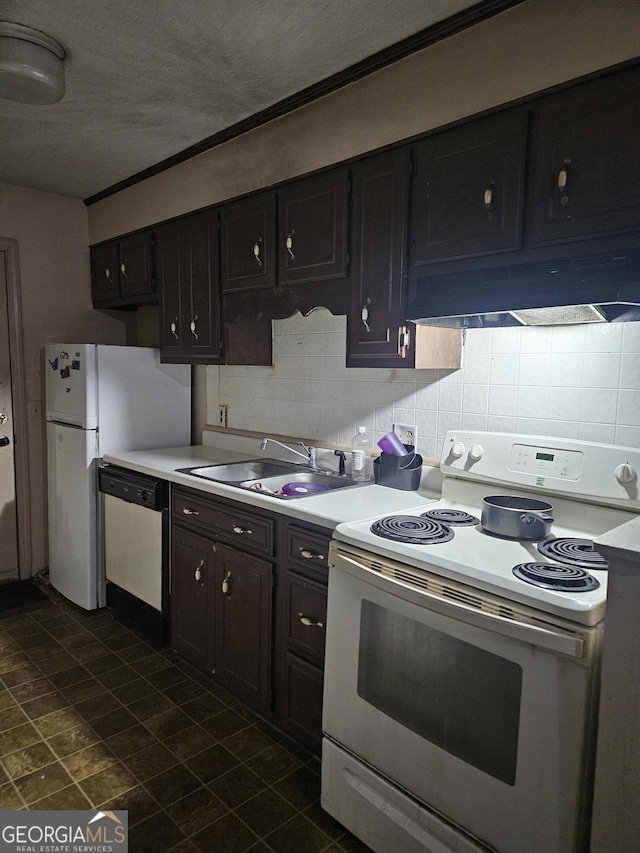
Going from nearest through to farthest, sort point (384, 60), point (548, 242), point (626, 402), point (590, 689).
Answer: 1. point (590, 689)
2. point (548, 242)
3. point (626, 402)
4. point (384, 60)

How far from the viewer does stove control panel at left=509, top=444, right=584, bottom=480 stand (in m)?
1.74

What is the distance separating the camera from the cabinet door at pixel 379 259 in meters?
1.97

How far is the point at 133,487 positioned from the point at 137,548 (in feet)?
1.04

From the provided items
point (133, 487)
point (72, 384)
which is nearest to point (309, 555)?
point (133, 487)

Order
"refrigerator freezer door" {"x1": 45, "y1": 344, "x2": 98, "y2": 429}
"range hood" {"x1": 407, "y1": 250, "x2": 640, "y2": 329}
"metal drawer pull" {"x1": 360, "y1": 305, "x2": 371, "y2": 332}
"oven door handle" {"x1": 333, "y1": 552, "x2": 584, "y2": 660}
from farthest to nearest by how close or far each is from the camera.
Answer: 1. "refrigerator freezer door" {"x1": 45, "y1": 344, "x2": 98, "y2": 429}
2. "metal drawer pull" {"x1": 360, "y1": 305, "x2": 371, "y2": 332}
3. "range hood" {"x1": 407, "y1": 250, "x2": 640, "y2": 329}
4. "oven door handle" {"x1": 333, "y1": 552, "x2": 584, "y2": 660}

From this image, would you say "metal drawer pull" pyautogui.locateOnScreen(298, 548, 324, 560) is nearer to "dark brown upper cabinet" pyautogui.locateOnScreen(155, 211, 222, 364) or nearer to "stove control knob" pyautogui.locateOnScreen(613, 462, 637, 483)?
"stove control knob" pyautogui.locateOnScreen(613, 462, 637, 483)

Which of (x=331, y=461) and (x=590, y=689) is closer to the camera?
(x=590, y=689)

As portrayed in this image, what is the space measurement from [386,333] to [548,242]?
644 mm

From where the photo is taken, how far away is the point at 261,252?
2.52 m

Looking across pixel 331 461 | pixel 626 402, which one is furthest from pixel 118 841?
pixel 626 402

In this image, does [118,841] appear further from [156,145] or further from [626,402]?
[156,145]

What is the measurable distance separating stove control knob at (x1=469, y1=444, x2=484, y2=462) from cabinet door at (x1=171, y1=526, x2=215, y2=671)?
1151 millimetres

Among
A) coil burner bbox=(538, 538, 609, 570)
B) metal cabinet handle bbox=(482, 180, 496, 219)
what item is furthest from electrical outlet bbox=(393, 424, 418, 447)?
metal cabinet handle bbox=(482, 180, 496, 219)

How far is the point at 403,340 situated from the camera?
2.01 m
